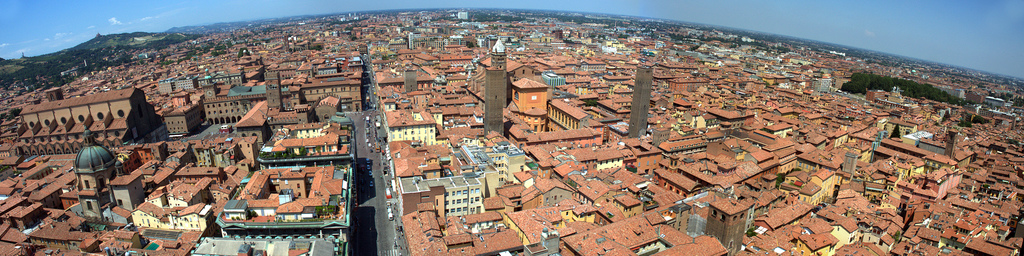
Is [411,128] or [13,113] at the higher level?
[411,128]

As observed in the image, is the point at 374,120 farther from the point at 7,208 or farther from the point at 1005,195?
the point at 1005,195

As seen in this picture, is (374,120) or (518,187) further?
(374,120)

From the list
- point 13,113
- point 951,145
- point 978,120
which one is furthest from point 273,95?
point 978,120

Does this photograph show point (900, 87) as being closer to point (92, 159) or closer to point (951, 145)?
point (951, 145)

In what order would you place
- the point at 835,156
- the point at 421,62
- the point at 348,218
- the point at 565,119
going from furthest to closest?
the point at 421,62 → the point at 565,119 → the point at 835,156 → the point at 348,218

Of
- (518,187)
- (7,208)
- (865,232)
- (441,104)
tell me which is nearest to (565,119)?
(441,104)

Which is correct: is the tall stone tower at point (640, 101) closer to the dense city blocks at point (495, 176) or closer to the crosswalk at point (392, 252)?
the dense city blocks at point (495, 176)
